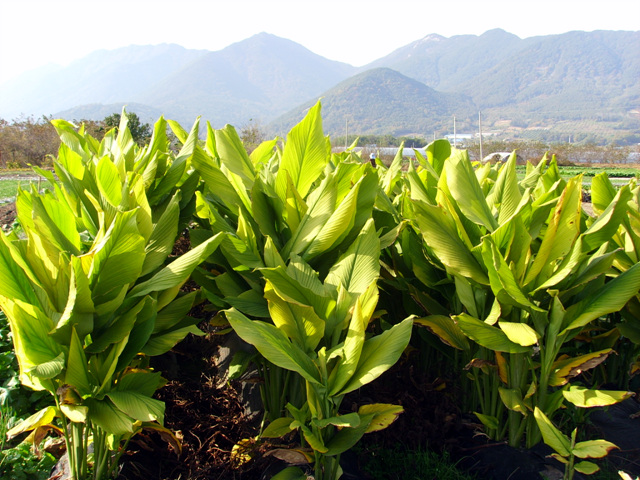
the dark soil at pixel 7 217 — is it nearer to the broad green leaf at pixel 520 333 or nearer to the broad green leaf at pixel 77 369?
the broad green leaf at pixel 77 369

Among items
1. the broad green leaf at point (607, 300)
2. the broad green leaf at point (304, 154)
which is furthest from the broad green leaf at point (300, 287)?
the broad green leaf at point (607, 300)

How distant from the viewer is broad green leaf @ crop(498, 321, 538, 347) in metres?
1.54

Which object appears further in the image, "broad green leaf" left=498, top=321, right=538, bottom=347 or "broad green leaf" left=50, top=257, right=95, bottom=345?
"broad green leaf" left=498, top=321, right=538, bottom=347

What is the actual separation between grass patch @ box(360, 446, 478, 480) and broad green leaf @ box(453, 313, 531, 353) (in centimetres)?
59

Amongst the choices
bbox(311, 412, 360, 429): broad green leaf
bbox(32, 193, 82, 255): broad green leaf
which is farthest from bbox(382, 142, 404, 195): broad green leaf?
bbox(32, 193, 82, 255): broad green leaf

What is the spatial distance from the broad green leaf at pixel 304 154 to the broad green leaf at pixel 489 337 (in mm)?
810

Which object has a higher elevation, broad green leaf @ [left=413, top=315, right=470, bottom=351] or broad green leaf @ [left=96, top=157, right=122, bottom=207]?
broad green leaf @ [left=96, top=157, right=122, bottom=207]

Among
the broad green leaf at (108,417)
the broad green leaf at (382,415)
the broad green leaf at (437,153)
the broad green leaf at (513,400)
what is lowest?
the broad green leaf at (513,400)

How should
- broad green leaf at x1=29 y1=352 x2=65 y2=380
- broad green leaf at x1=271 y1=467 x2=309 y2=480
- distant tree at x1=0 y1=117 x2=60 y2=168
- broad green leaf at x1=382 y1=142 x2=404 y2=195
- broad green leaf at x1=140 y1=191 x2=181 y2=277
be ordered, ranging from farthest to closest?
1. distant tree at x1=0 y1=117 x2=60 y2=168
2. broad green leaf at x1=382 y1=142 x2=404 y2=195
3. broad green leaf at x1=140 y1=191 x2=181 y2=277
4. broad green leaf at x1=271 y1=467 x2=309 y2=480
5. broad green leaf at x1=29 y1=352 x2=65 y2=380

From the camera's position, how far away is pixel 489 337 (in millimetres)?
1719

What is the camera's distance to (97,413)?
1.42 metres

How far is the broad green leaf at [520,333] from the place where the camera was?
5.07 feet

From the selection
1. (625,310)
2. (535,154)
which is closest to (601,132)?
(535,154)

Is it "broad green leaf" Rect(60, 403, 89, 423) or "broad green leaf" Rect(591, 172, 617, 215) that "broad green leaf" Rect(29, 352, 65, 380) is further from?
"broad green leaf" Rect(591, 172, 617, 215)
